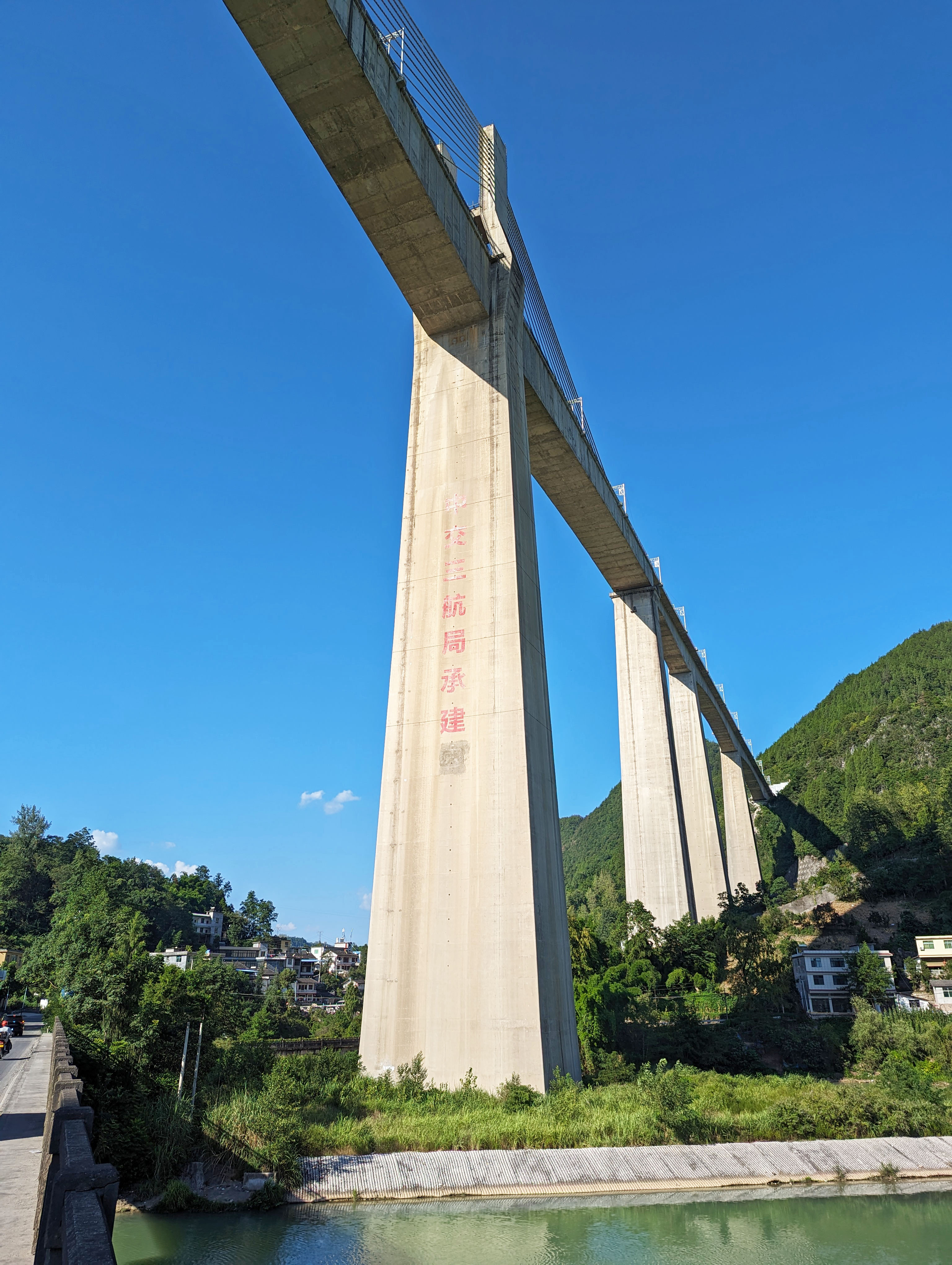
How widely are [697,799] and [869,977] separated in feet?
42.6

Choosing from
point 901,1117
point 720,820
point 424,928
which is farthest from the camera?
point 720,820

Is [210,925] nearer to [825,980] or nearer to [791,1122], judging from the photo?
[825,980]

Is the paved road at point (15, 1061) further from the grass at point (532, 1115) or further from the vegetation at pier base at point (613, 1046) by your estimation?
the grass at point (532, 1115)

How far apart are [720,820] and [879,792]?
26104mm

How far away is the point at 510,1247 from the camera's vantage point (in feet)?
29.0

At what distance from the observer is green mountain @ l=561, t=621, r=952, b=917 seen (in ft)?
→ 155

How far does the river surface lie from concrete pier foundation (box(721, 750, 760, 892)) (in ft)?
149

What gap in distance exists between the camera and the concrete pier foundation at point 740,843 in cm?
5478

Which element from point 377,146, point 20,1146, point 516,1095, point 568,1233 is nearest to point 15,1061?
point 20,1146

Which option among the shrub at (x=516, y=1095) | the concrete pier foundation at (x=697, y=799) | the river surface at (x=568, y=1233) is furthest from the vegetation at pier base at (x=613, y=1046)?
the concrete pier foundation at (x=697, y=799)

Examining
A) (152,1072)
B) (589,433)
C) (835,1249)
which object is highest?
(589,433)

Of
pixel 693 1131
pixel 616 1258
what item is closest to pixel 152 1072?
pixel 616 1258

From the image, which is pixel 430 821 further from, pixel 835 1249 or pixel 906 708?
pixel 906 708

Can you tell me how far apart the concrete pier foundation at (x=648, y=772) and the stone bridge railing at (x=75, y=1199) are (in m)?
27.7
